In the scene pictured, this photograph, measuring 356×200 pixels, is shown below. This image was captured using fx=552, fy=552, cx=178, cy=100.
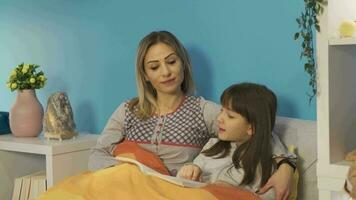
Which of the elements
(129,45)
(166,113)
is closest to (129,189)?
(166,113)

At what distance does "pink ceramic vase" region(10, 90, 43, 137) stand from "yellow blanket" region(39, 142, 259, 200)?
79cm

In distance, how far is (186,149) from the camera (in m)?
1.92

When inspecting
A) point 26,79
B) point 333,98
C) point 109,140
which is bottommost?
point 109,140

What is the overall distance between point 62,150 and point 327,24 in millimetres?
1221

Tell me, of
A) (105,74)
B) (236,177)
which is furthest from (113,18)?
(236,177)

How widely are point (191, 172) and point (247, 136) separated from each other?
0.67 ft

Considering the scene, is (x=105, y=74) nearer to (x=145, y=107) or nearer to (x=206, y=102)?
(x=145, y=107)

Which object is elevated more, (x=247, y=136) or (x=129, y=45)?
(x=129, y=45)

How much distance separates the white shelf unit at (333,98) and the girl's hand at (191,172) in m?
0.39

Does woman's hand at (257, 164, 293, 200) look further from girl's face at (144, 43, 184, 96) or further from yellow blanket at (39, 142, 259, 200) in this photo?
girl's face at (144, 43, 184, 96)

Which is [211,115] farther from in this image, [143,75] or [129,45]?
[129,45]

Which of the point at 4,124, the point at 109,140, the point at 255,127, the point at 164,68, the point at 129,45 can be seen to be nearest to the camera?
the point at 255,127

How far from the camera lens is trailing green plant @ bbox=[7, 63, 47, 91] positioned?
2.39m

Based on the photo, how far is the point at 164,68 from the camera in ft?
6.29
